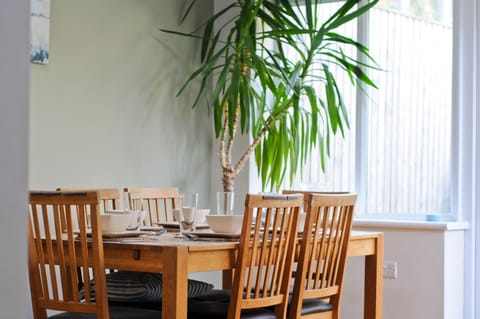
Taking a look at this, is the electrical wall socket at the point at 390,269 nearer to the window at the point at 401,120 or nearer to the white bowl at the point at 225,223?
the window at the point at 401,120

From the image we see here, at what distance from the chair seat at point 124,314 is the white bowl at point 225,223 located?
16.9 inches

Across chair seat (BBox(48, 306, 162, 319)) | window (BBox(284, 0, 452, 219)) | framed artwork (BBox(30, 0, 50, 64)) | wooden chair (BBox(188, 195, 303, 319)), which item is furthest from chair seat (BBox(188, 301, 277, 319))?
window (BBox(284, 0, 452, 219))

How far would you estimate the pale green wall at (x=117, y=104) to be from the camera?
4398mm

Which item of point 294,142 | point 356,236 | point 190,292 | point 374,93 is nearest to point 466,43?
point 374,93

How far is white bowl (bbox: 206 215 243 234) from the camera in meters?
3.38

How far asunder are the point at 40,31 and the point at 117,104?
798 mm

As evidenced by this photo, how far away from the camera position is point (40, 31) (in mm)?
4254

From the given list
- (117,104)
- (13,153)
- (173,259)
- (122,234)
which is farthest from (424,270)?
(13,153)

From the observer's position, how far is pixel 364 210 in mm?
5434

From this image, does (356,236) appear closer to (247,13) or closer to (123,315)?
(123,315)

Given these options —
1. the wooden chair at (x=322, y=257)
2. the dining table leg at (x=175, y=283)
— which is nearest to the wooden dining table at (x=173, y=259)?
the dining table leg at (x=175, y=283)

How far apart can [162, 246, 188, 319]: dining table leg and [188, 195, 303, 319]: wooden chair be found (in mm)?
295

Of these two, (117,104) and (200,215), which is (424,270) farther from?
(117,104)

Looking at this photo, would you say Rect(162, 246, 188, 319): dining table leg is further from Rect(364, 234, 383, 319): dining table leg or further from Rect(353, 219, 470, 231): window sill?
Rect(353, 219, 470, 231): window sill
